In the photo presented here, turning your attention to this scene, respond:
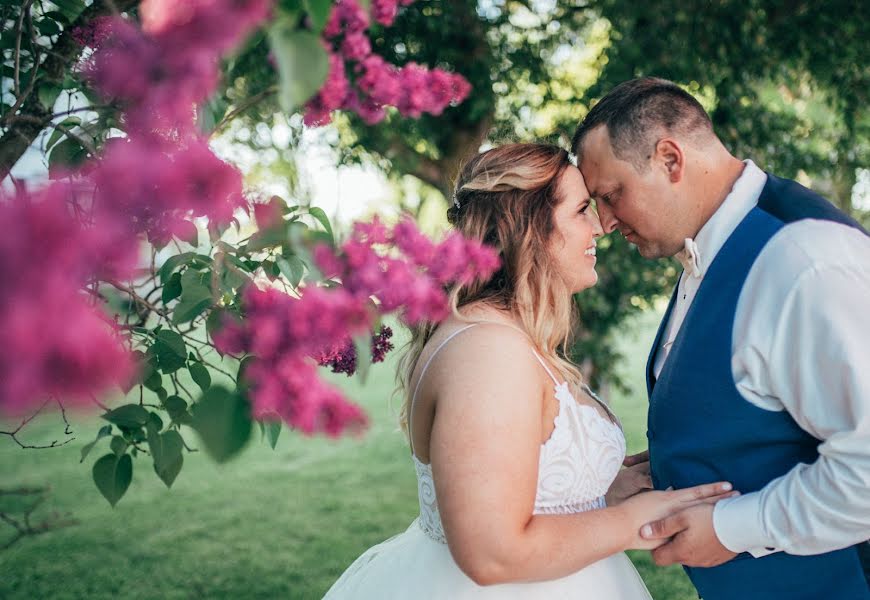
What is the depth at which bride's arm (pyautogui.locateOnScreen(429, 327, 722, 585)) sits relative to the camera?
142 cm

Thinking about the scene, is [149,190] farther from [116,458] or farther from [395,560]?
[395,560]

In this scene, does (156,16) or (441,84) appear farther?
(441,84)

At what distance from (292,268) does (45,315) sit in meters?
0.76

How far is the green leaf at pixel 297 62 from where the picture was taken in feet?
1.93

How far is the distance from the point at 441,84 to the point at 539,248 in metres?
0.80

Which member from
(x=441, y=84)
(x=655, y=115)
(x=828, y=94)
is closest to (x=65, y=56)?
(x=441, y=84)

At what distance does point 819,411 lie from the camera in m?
1.55

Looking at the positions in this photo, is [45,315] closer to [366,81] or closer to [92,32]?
[366,81]

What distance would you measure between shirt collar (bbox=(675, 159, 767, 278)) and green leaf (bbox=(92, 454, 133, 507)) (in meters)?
1.45

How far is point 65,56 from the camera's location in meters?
1.36

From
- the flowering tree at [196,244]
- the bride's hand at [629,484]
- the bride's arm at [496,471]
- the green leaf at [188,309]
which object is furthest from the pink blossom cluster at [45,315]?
the bride's hand at [629,484]

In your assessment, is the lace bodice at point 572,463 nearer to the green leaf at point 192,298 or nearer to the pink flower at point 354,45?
the green leaf at point 192,298

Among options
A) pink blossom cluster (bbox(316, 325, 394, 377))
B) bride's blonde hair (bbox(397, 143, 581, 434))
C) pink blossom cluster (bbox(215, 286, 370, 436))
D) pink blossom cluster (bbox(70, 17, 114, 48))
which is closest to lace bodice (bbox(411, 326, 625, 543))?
bride's blonde hair (bbox(397, 143, 581, 434))

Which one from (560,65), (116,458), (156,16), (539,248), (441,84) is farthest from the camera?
(560,65)
